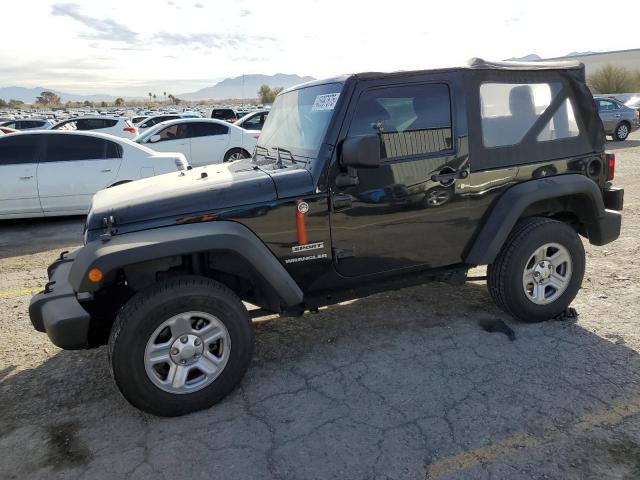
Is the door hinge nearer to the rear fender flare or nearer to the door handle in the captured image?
the door handle

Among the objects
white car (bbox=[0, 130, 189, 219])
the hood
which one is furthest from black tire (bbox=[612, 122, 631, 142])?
the hood

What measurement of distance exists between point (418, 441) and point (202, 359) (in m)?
1.36

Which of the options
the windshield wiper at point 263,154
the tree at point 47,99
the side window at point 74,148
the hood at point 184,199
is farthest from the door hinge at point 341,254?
the tree at point 47,99

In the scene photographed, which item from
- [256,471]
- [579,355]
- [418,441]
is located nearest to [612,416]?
[579,355]

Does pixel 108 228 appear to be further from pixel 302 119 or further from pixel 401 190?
pixel 401 190

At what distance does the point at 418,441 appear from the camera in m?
2.78

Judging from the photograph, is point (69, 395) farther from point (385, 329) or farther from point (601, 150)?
point (601, 150)

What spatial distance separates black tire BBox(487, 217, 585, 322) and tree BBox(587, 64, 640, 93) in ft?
122

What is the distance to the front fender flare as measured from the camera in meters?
2.82

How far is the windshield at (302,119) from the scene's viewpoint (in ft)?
11.3

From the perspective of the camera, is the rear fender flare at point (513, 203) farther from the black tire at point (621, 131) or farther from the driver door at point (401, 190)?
the black tire at point (621, 131)

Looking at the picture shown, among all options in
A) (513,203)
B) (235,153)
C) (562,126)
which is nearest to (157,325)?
(513,203)

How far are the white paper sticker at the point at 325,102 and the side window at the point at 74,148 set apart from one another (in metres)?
5.70

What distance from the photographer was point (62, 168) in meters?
7.91
